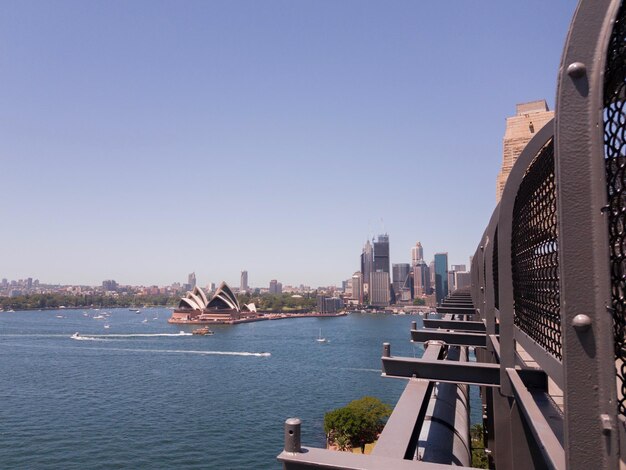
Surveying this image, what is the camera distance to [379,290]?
541 ft

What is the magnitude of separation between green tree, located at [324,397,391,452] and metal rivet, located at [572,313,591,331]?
21734 millimetres

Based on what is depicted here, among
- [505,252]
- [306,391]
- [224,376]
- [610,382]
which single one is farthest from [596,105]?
[224,376]

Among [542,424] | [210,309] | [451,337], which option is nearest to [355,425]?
[451,337]

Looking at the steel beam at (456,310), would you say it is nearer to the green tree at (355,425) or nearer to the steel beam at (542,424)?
the steel beam at (542,424)

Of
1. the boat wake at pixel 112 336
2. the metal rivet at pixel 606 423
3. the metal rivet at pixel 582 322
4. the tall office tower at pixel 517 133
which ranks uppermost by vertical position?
the tall office tower at pixel 517 133

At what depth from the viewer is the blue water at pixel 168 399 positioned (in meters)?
20.8

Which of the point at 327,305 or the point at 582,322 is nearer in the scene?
the point at 582,322

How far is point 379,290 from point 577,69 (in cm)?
16659

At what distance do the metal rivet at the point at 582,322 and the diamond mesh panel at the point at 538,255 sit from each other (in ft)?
3.61

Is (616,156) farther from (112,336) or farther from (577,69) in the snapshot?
(112,336)

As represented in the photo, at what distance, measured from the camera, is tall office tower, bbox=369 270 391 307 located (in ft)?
531

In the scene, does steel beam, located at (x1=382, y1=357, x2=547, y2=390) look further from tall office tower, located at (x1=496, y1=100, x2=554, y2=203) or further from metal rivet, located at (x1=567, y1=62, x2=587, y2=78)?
tall office tower, located at (x1=496, y1=100, x2=554, y2=203)

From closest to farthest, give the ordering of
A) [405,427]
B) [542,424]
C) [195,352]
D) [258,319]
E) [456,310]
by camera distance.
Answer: [542,424]
[405,427]
[456,310]
[195,352]
[258,319]

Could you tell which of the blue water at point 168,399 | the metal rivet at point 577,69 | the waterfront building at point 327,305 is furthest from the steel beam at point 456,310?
the waterfront building at point 327,305
